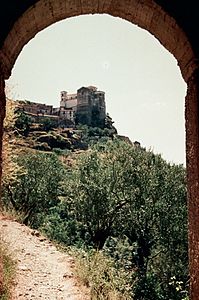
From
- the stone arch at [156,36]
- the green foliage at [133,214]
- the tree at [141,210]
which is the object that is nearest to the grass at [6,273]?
the stone arch at [156,36]

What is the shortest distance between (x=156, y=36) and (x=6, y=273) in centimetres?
726

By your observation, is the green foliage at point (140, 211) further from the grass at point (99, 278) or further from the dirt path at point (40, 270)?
the grass at point (99, 278)

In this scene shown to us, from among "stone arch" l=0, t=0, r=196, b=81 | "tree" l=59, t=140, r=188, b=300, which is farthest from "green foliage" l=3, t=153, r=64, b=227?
"stone arch" l=0, t=0, r=196, b=81

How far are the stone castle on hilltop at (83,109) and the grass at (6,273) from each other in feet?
218

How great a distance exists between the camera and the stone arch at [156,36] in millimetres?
3031

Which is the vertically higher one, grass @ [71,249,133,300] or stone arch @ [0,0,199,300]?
stone arch @ [0,0,199,300]

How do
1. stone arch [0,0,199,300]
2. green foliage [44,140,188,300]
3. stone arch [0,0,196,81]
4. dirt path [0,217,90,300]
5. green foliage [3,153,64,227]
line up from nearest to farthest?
1. stone arch [0,0,199,300]
2. stone arch [0,0,196,81]
3. dirt path [0,217,90,300]
4. green foliage [44,140,188,300]
5. green foliage [3,153,64,227]

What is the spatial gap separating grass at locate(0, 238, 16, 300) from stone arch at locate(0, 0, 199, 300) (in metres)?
4.54

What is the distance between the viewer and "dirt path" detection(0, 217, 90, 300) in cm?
Answer: 894

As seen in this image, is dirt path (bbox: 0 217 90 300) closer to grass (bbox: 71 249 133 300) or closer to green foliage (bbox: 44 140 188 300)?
grass (bbox: 71 249 133 300)

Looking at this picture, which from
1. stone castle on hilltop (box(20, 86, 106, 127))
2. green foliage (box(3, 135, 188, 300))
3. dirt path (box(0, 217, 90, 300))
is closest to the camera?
dirt path (box(0, 217, 90, 300))

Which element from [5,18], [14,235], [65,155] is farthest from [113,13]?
[65,155]

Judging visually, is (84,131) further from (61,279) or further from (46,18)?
(46,18)

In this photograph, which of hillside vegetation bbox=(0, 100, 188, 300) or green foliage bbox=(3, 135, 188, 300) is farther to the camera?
green foliage bbox=(3, 135, 188, 300)
